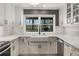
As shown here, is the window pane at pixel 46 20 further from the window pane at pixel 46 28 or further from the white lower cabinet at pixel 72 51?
the white lower cabinet at pixel 72 51

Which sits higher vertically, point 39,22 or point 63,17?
point 63,17

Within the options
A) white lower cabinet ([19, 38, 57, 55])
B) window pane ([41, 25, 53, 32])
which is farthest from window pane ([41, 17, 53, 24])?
white lower cabinet ([19, 38, 57, 55])

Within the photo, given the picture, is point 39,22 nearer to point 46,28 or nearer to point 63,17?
point 46,28

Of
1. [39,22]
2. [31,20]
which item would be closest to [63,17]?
[39,22]

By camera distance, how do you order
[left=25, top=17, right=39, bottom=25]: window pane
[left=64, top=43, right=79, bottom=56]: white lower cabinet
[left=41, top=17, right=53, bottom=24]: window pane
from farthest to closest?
1. [left=41, top=17, right=53, bottom=24]: window pane
2. [left=25, top=17, right=39, bottom=25]: window pane
3. [left=64, top=43, right=79, bottom=56]: white lower cabinet

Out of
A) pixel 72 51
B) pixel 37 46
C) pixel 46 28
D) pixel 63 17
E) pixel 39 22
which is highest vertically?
pixel 63 17

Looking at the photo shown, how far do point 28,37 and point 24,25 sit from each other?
306 millimetres

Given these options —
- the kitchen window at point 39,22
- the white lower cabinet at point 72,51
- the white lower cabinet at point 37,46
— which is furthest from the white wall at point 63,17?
the white lower cabinet at point 72,51

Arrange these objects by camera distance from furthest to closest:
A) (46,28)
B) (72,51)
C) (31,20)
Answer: (46,28) < (31,20) < (72,51)

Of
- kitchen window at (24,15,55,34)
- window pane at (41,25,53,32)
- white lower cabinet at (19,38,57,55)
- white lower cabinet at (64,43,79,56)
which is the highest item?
kitchen window at (24,15,55,34)

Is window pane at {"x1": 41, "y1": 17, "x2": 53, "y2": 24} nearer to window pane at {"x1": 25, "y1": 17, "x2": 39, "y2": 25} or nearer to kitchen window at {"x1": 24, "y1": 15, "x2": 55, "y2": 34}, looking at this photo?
kitchen window at {"x1": 24, "y1": 15, "x2": 55, "y2": 34}

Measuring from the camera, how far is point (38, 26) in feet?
8.64

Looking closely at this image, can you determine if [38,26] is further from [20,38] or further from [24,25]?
[20,38]

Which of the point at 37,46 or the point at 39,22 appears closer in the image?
the point at 39,22
